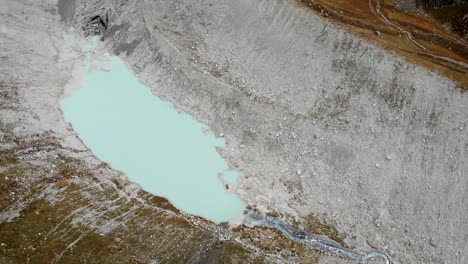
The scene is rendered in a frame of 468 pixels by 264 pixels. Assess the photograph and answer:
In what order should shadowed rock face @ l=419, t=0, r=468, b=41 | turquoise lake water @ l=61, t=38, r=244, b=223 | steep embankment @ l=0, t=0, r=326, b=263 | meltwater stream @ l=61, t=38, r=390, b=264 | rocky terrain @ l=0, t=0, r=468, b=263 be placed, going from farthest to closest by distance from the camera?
shadowed rock face @ l=419, t=0, r=468, b=41
turquoise lake water @ l=61, t=38, r=244, b=223
meltwater stream @ l=61, t=38, r=390, b=264
rocky terrain @ l=0, t=0, r=468, b=263
steep embankment @ l=0, t=0, r=326, b=263

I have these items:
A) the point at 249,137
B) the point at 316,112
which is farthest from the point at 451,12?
the point at 249,137

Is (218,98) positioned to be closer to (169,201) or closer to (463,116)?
(169,201)

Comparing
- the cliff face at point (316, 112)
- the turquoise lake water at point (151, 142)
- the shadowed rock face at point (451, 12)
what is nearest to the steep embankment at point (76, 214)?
the turquoise lake water at point (151, 142)

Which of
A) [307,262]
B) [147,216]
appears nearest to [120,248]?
[147,216]

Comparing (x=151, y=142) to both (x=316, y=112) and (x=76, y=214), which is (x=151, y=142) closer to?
(x=76, y=214)

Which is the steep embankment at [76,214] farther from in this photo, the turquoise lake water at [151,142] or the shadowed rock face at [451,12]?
the shadowed rock face at [451,12]

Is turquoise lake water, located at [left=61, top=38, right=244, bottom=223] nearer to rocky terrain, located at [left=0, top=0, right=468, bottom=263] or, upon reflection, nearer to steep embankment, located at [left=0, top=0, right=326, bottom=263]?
rocky terrain, located at [left=0, top=0, right=468, bottom=263]

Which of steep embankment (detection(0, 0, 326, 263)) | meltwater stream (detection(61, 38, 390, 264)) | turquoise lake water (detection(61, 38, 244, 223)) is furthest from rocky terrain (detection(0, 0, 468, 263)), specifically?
turquoise lake water (detection(61, 38, 244, 223))

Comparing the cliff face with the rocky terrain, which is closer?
the rocky terrain
